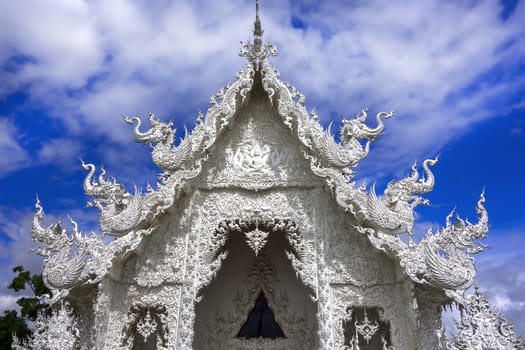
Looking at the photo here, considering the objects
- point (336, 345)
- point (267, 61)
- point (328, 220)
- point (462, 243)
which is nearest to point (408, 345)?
point (336, 345)

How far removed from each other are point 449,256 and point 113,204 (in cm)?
410

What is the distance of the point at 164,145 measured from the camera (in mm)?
5984

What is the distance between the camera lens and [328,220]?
591 centimetres

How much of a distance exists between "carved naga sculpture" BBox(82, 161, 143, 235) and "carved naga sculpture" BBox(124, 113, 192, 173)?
A: 1.80 feet

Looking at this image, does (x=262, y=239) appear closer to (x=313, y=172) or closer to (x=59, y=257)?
(x=313, y=172)

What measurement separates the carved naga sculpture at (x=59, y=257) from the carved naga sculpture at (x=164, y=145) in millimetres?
1349

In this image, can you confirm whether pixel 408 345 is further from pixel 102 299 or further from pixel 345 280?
pixel 102 299

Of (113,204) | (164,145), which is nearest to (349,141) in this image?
A: (164,145)

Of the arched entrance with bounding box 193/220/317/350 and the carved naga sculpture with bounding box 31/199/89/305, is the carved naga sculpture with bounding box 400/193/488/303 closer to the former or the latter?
the arched entrance with bounding box 193/220/317/350

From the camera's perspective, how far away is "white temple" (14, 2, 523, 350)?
5.02m

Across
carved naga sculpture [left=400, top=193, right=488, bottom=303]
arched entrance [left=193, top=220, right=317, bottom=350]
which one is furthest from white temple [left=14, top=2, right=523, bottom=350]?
arched entrance [left=193, top=220, right=317, bottom=350]

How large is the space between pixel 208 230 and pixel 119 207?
3.92 feet

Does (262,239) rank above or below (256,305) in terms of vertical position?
above

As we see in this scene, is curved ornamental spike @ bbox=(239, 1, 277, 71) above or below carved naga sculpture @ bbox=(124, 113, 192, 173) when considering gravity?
above
